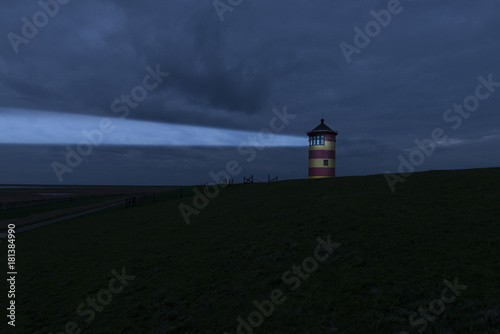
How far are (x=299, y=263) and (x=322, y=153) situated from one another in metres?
29.9

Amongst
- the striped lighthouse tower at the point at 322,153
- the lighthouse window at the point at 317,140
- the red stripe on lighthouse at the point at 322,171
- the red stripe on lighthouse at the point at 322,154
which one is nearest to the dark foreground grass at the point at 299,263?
the red stripe on lighthouse at the point at 322,171

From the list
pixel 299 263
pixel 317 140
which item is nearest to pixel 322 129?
Answer: pixel 317 140

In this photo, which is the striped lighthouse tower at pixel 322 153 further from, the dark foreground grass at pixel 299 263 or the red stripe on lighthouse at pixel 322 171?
the dark foreground grass at pixel 299 263

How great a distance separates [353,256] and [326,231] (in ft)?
9.84

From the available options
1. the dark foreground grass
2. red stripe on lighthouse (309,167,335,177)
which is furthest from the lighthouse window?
the dark foreground grass

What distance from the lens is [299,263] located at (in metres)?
10.2

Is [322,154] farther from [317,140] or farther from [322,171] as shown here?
[322,171]

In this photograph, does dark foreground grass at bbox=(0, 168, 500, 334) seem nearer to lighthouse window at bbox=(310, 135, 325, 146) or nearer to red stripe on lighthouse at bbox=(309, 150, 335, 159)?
red stripe on lighthouse at bbox=(309, 150, 335, 159)

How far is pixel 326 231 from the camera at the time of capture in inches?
500

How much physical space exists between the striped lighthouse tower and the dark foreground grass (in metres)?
19.3

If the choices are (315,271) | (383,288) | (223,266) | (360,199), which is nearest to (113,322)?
(223,266)

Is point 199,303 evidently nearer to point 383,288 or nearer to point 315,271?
point 315,271

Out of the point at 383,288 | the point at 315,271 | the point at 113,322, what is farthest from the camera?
the point at 315,271

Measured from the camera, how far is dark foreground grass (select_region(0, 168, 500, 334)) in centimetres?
685
